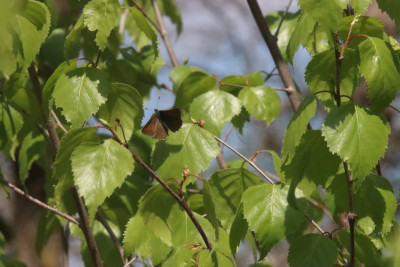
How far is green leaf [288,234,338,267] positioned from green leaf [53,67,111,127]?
1.50ft

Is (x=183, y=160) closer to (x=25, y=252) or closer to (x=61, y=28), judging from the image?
(x=61, y=28)

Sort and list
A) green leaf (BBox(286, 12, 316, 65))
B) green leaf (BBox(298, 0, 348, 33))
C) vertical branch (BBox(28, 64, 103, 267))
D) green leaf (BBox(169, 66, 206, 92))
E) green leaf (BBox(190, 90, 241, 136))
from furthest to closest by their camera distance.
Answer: green leaf (BBox(169, 66, 206, 92))
green leaf (BBox(190, 90, 241, 136))
vertical branch (BBox(28, 64, 103, 267))
green leaf (BBox(286, 12, 316, 65))
green leaf (BBox(298, 0, 348, 33))

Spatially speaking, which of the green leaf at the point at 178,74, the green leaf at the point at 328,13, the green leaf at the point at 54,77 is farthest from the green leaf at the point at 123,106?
the green leaf at the point at 178,74

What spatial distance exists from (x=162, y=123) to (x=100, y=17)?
229 millimetres

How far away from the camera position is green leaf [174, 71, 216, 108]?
1.89 meters

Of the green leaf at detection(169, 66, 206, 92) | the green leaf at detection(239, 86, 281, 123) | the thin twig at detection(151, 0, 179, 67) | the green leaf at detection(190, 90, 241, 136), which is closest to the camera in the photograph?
the green leaf at detection(190, 90, 241, 136)

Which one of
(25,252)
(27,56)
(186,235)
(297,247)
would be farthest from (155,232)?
(25,252)

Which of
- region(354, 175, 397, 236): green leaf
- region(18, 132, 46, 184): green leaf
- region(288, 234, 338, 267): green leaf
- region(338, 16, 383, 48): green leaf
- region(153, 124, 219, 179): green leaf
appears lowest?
region(18, 132, 46, 184): green leaf

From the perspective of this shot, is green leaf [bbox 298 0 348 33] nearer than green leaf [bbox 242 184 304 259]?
Yes

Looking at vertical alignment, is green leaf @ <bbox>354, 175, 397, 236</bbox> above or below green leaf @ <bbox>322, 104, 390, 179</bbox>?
below

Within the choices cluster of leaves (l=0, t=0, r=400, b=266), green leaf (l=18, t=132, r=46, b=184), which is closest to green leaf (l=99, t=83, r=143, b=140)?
cluster of leaves (l=0, t=0, r=400, b=266)

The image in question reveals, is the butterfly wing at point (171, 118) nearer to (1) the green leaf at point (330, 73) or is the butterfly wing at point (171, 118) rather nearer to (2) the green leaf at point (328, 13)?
(1) the green leaf at point (330, 73)

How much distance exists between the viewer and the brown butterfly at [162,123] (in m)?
1.30

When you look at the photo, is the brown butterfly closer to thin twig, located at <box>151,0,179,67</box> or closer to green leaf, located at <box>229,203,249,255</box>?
green leaf, located at <box>229,203,249,255</box>
